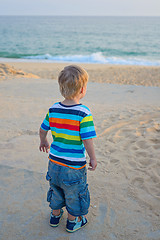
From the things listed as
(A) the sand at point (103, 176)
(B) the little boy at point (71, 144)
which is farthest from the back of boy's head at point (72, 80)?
(A) the sand at point (103, 176)

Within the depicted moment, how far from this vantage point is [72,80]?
1773 millimetres

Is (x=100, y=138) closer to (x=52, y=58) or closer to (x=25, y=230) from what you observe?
(x=25, y=230)

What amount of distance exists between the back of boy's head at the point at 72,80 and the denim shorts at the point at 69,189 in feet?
2.06

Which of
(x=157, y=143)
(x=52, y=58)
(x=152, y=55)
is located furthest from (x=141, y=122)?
(x=152, y=55)

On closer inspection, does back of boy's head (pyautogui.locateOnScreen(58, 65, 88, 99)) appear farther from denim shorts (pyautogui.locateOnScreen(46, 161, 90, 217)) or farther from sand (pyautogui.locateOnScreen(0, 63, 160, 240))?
sand (pyautogui.locateOnScreen(0, 63, 160, 240))

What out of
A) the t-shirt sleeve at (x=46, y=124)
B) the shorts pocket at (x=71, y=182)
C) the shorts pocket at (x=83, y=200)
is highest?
the t-shirt sleeve at (x=46, y=124)

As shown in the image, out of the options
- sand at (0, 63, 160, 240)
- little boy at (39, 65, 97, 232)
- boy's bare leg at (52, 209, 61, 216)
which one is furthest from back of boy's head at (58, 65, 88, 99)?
sand at (0, 63, 160, 240)

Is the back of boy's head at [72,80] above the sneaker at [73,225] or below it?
above

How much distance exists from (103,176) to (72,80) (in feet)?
5.31

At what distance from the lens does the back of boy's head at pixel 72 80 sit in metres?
1.77

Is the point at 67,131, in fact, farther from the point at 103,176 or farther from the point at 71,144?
the point at 103,176

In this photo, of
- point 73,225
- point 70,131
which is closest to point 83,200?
point 73,225

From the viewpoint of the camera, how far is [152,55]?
75.9ft

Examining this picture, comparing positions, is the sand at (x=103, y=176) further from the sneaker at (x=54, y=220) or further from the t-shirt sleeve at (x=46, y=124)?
the t-shirt sleeve at (x=46, y=124)
